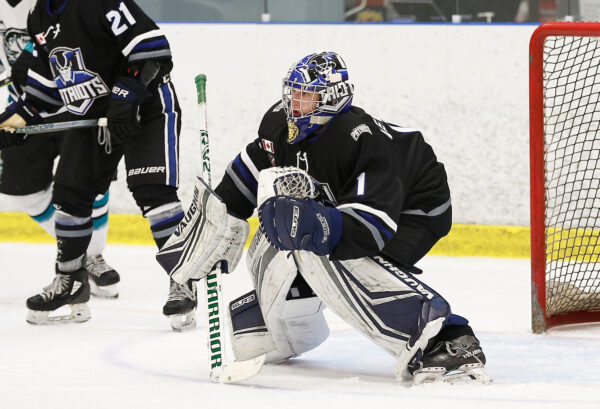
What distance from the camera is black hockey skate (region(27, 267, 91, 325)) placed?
11.9 ft

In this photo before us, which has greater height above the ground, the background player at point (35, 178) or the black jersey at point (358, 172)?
the black jersey at point (358, 172)

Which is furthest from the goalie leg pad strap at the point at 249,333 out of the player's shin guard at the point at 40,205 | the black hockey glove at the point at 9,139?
the player's shin guard at the point at 40,205

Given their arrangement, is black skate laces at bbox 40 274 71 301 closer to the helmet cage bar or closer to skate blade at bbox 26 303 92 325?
skate blade at bbox 26 303 92 325

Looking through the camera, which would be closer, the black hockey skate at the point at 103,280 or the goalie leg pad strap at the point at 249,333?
the goalie leg pad strap at the point at 249,333

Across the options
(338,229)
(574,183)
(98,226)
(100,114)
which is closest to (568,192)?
(574,183)

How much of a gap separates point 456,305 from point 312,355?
0.99m

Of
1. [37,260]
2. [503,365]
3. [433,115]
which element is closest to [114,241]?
[37,260]

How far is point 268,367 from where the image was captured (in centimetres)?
294

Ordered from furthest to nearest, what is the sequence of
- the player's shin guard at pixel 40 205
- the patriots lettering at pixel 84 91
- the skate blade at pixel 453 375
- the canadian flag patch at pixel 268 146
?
1. the player's shin guard at pixel 40 205
2. the patriots lettering at pixel 84 91
3. the canadian flag patch at pixel 268 146
4. the skate blade at pixel 453 375

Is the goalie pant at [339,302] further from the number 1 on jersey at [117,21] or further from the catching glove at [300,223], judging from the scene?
the number 1 on jersey at [117,21]

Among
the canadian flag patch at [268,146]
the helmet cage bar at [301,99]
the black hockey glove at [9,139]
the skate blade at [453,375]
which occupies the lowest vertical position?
the skate blade at [453,375]

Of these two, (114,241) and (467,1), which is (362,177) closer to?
(467,1)

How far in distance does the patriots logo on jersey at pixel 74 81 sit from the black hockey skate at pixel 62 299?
0.53 meters

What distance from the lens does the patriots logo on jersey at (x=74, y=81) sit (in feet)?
11.6
